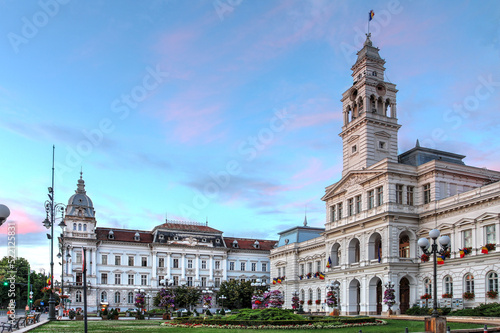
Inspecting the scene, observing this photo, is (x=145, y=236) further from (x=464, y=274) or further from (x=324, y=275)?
(x=464, y=274)

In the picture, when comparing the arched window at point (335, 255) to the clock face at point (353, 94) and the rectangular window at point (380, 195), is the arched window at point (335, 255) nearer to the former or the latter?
the rectangular window at point (380, 195)

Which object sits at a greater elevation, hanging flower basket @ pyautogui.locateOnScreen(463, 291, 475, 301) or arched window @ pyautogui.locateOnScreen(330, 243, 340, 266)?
arched window @ pyautogui.locateOnScreen(330, 243, 340, 266)

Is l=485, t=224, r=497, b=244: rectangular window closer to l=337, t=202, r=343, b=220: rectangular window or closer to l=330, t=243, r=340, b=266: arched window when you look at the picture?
l=337, t=202, r=343, b=220: rectangular window

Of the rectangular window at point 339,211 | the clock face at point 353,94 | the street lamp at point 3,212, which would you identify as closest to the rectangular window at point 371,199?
the rectangular window at point 339,211

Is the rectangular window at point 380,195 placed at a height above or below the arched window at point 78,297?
above

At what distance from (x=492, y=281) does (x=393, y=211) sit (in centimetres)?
1196

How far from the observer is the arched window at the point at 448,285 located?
159 ft

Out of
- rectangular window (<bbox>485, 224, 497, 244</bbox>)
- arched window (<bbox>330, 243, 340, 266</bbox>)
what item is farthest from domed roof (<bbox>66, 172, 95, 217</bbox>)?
rectangular window (<bbox>485, 224, 497, 244</bbox>)

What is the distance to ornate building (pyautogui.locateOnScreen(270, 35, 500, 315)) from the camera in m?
45.9

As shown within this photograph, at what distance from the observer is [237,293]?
95.4 m

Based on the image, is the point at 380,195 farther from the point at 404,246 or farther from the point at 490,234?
the point at 490,234

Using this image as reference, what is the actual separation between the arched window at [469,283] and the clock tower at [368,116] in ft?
56.1

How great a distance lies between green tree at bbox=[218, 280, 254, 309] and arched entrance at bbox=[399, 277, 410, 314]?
45.0 meters

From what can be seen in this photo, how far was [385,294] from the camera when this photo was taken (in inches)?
1962
